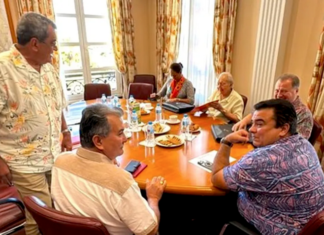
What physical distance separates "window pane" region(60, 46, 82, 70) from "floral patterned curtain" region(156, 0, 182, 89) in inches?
60.0

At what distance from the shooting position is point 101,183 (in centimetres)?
85

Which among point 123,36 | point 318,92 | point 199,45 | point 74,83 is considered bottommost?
point 74,83

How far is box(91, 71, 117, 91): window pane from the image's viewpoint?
14.7 feet

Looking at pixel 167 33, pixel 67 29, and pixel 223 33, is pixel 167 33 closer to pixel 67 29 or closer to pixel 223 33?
pixel 223 33

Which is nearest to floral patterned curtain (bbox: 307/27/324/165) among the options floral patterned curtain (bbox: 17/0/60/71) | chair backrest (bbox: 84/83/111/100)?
chair backrest (bbox: 84/83/111/100)

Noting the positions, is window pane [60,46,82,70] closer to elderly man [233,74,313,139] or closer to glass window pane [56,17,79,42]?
glass window pane [56,17,79,42]

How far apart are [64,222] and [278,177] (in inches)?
35.5

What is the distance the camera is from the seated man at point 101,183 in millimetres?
848

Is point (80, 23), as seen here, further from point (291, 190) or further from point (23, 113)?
point (291, 190)

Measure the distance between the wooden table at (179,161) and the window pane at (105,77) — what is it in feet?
9.61

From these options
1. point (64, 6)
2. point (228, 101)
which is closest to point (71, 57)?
point (64, 6)

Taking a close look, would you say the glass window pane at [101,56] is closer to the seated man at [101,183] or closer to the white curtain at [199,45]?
the white curtain at [199,45]

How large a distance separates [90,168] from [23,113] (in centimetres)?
62

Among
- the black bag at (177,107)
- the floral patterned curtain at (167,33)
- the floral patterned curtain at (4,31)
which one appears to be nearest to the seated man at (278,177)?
the black bag at (177,107)
